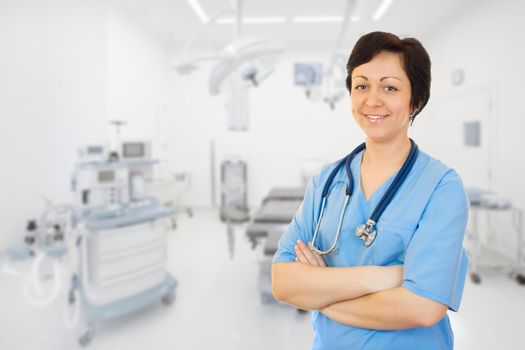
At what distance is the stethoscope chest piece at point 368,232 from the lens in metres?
0.64

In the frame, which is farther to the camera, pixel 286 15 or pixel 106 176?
pixel 286 15

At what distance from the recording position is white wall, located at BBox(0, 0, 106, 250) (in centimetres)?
294

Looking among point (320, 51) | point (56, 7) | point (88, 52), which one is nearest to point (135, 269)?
point (88, 52)

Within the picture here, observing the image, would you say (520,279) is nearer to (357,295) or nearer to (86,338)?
(357,295)

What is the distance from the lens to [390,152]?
2.22 ft

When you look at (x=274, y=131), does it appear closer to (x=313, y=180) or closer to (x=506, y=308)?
(x=506, y=308)

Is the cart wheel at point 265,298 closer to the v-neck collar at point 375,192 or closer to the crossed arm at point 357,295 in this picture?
the crossed arm at point 357,295

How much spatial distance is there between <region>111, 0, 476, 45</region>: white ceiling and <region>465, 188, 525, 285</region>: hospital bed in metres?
1.43

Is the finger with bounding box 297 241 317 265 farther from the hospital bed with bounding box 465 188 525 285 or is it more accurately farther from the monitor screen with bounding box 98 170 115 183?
the hospital bed with bounding box 465 188 525 285

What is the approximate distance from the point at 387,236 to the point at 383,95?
0.27 meters

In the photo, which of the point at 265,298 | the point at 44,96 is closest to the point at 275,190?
the point at 265,298

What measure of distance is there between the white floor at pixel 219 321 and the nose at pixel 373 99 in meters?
1.48

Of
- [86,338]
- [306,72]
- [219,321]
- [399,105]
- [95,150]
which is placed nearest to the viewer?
[399,105]

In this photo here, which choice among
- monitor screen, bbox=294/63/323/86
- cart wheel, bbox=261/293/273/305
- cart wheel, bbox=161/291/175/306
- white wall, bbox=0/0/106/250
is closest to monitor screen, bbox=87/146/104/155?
cart wheel, bbox=161/291/175/306
